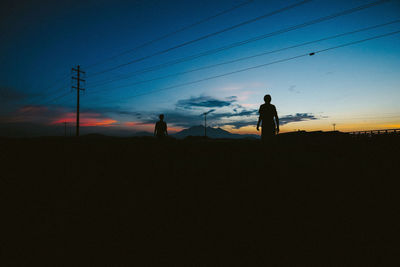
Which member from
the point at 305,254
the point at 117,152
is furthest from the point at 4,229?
the point at 305,254

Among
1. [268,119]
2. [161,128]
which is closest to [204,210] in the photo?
[268,119]

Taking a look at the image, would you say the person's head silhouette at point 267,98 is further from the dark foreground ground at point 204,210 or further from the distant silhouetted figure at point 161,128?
the distant silhouetted figure at point 161,128

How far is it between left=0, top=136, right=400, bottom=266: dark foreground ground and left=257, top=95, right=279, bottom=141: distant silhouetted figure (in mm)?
1627

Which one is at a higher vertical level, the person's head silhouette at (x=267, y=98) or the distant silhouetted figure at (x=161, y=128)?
the person's head silhouette at (x=267, y=98)

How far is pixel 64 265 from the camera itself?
2592mm

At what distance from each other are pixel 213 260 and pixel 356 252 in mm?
1922

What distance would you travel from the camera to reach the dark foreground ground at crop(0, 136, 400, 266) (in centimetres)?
263

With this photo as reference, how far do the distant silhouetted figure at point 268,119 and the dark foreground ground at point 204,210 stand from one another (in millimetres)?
1627

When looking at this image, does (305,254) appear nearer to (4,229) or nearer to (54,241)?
(54,241)

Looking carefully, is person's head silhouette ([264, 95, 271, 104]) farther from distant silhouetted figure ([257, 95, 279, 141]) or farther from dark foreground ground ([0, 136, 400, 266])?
dark foreground ground ([0, 136, 400, 266])

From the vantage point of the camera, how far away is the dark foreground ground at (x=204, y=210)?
2.63 metres

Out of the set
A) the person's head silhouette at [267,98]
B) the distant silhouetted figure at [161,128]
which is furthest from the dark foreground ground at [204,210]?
the distant silhouetted figure at [161,128]

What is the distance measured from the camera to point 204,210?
3.37 meters

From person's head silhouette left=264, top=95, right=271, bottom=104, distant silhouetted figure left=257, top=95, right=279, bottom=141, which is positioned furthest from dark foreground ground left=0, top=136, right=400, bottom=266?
person's head silhouette left=264, top=95, right=271, bottom=104
